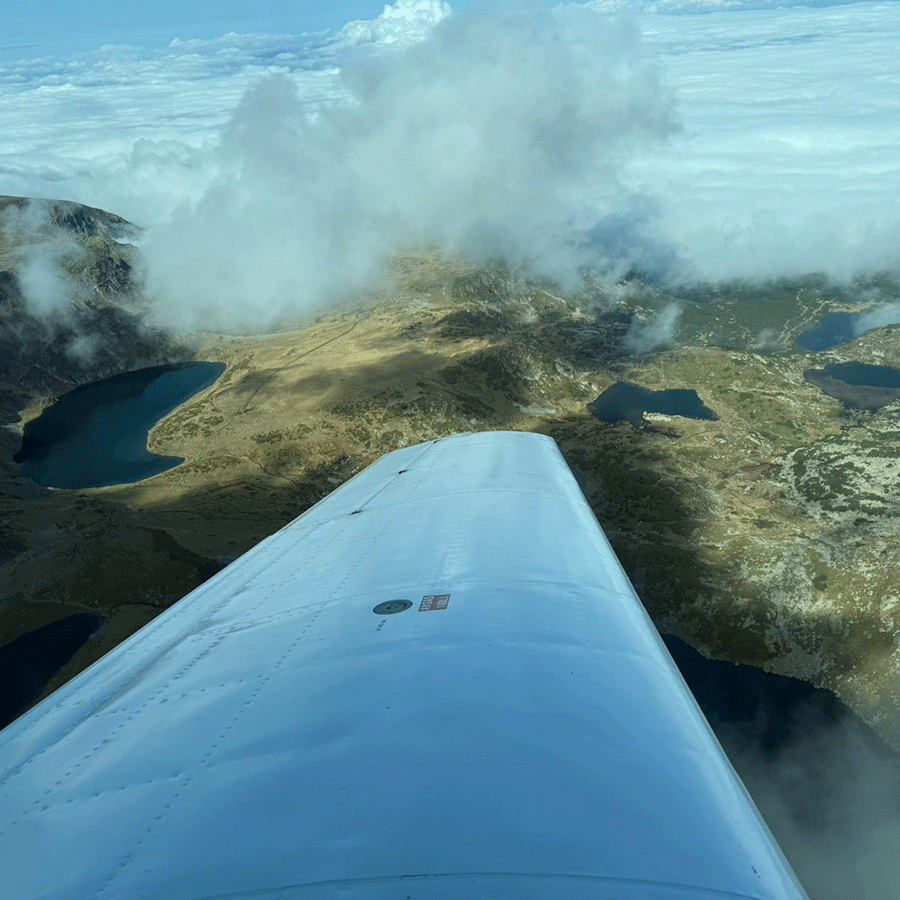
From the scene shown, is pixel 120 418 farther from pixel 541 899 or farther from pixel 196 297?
pixel 541 899

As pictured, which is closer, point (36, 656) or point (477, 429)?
point (36, 656)

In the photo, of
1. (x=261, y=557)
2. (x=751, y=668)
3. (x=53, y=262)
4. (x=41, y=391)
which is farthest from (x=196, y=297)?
(x=261, y=557)

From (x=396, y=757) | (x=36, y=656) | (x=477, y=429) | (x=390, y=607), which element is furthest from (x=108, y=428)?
(x=396, y=757)

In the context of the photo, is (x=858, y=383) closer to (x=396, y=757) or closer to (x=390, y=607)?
(x=390, y=607)

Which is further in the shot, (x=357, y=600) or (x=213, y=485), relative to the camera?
(x=213, y=485)

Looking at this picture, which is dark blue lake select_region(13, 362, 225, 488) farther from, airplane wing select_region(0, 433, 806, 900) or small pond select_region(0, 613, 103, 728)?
airplane wing select_region(0, 433, 806, 900)

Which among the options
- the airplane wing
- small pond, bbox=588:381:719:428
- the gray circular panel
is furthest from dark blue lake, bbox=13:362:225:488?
the gray circular panel

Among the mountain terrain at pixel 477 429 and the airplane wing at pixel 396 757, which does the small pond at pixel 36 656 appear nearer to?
the mountain terrain at pixel 477 429
